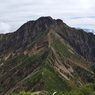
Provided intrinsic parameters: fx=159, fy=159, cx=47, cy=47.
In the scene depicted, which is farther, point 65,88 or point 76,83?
→ point 76,83

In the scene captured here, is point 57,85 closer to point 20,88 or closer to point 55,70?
point 55,70

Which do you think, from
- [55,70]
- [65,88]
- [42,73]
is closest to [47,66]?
[55,70]

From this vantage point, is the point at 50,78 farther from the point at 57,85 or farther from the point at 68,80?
the point at 68,80

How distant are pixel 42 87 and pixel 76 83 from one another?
59.7 meters

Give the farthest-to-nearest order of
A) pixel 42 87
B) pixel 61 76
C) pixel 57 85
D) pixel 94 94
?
pixel 61 76
pixel 57 85
pixel 42 87
pixel 94 94

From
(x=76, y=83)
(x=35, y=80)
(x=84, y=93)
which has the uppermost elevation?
(x=84, y=93)

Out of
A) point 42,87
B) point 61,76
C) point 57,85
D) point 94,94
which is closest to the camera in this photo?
point 94,94

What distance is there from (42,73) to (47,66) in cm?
2316

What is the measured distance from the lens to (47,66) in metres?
199

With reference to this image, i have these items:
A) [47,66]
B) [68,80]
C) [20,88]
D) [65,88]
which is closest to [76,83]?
[68,80]

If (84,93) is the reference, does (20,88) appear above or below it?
below

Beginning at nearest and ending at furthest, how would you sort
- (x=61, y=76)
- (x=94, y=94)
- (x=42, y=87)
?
(x=94, y=94)
(x=42, y=87)
(x=61, y=76)

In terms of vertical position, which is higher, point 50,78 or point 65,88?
point 50,78

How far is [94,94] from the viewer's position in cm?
7712
